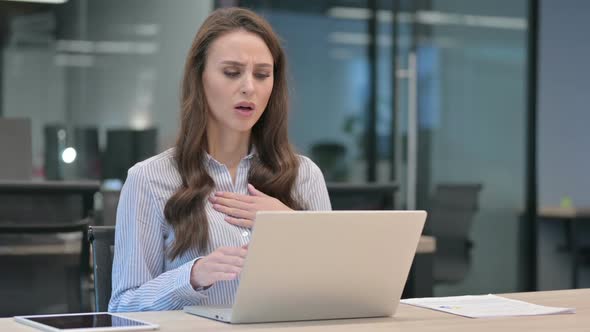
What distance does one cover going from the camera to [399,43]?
6324mm

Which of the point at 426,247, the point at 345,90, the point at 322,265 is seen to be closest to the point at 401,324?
the point at 322,265

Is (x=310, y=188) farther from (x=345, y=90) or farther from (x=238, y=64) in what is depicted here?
(x=345, y=90)

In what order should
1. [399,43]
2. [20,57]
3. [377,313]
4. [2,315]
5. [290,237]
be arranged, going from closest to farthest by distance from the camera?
[290,237] → [377,313] → [2,315] → [20,57] → [399,43]

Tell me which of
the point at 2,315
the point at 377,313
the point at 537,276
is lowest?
the point at 537,276

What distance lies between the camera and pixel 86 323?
1.82 metres

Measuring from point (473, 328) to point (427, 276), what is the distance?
2430 mm

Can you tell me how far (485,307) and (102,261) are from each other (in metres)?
0.86

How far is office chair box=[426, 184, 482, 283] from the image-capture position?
20.5 feet

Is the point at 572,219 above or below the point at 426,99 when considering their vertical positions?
below

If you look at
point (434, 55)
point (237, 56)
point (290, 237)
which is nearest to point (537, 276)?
point (434, 55)

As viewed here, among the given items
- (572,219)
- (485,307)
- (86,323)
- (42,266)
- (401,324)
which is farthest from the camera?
(572,219)

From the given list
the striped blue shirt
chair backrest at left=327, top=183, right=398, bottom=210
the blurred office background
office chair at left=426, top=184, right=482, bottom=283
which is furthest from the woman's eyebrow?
office chair at left=426, top=184, right=482, bottom=283

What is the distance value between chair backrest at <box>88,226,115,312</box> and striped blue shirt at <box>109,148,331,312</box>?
3cm

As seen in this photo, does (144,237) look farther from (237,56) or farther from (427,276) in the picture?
(427,276)
